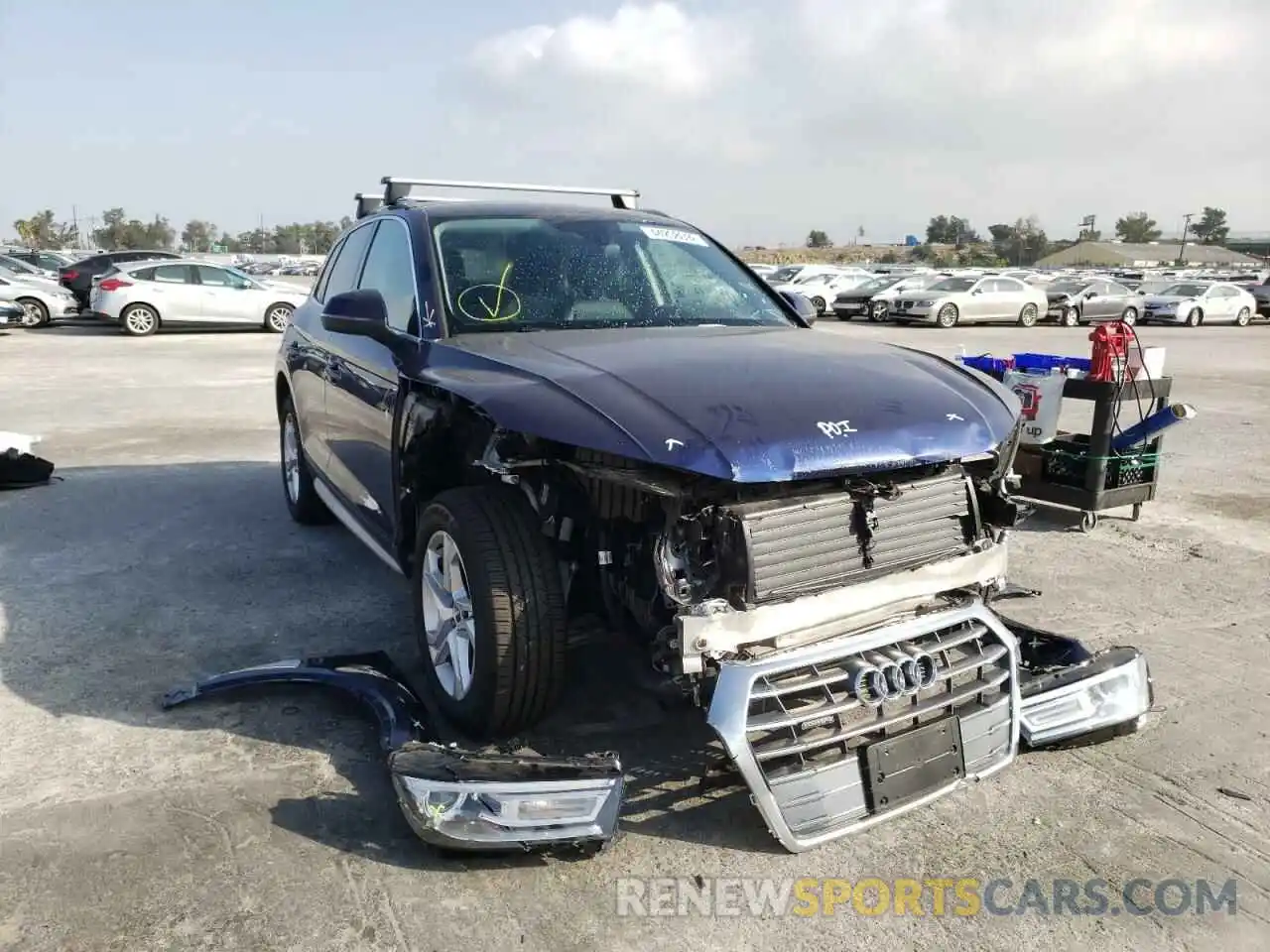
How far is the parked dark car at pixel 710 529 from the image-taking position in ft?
8.98

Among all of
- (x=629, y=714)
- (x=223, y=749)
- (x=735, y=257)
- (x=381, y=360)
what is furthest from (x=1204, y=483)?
(x=223, y=749)

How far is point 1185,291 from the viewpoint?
31.7 metres

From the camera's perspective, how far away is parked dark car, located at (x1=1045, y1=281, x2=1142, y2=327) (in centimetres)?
2994

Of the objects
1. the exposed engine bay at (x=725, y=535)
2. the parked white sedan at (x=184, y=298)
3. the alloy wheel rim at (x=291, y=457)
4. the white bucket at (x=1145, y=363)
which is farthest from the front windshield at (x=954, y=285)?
the exposed engine bay at (x=725, y=535)

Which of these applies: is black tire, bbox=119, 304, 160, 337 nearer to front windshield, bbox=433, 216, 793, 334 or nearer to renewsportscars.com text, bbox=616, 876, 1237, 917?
front windshield, bbox=433, 216, 793, 334

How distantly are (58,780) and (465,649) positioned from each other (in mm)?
1345

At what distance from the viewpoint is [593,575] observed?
3.42 meters

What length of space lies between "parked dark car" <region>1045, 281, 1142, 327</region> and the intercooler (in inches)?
1150

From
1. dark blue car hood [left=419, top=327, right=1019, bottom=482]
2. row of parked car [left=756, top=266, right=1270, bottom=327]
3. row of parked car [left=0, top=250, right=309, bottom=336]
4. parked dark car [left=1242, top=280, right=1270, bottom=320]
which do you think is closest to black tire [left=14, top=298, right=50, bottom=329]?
row of parked car [left=0, top=250, right=309, bottom=336]

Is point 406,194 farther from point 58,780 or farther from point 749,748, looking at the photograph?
point 749,748

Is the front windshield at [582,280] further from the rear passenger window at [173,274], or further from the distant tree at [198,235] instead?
the distant tree at [198,235]

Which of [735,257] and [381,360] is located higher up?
[735,257]

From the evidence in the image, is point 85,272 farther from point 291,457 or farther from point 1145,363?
point 1145,363

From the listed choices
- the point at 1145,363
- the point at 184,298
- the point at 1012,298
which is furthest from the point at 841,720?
the point at 1012,298
